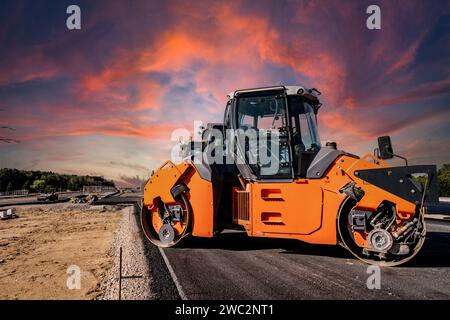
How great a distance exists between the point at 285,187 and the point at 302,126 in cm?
180

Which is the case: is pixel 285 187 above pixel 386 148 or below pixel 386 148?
below

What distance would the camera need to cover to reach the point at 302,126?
309 inches

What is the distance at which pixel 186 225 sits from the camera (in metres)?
8.20

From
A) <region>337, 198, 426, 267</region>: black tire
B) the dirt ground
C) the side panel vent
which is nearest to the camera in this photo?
the dirt ground

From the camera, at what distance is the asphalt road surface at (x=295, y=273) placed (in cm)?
499

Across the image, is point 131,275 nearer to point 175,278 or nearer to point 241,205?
point 175,278

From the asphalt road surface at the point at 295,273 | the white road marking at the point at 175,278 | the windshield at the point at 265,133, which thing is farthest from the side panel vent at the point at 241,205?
the white road marking at the point at 175,278

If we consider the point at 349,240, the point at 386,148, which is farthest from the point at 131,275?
the point at 386,148

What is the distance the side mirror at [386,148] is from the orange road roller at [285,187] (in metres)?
0.02

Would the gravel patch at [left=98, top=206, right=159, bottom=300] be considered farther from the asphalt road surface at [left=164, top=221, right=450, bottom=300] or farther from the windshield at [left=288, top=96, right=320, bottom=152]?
the windshield at [left=288, top=96, right=320, bottom=152]

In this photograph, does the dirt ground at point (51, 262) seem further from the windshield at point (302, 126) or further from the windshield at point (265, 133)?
the windshield at point (302, 126)

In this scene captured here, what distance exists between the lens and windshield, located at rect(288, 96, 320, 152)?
25.3 ft

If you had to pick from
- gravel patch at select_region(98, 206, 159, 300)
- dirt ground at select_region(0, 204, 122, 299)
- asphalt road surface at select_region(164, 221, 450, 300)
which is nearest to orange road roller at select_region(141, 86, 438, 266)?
asphalt road surface at select_region(164, 221, 450, 300)

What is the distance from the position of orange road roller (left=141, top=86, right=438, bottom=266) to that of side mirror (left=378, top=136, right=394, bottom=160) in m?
0.02
